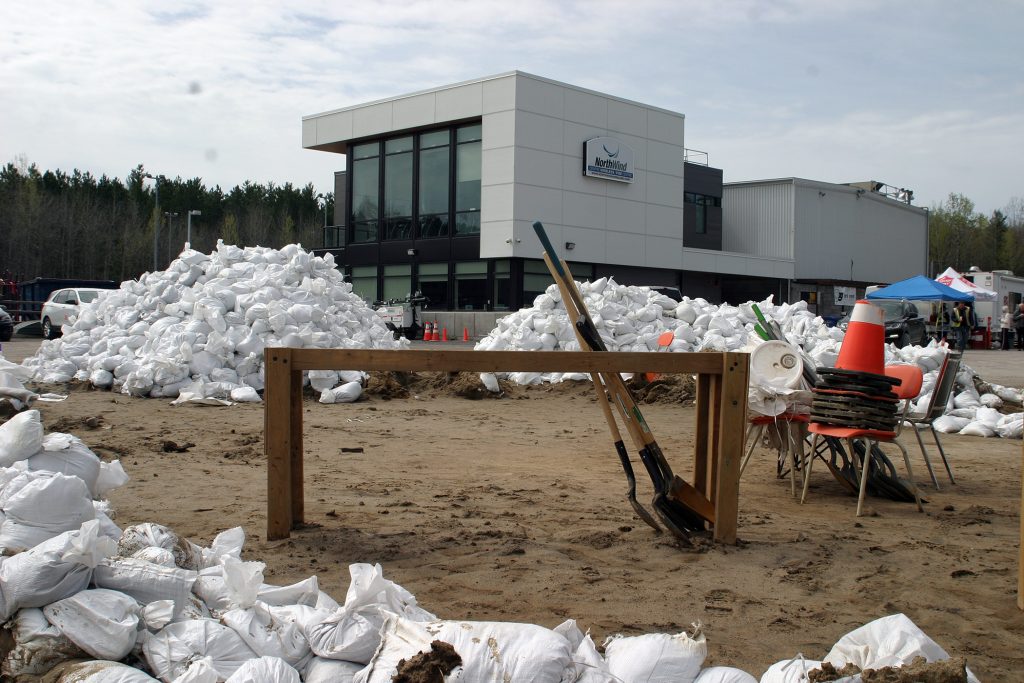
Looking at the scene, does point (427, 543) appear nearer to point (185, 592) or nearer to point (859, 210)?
point (185, 592)

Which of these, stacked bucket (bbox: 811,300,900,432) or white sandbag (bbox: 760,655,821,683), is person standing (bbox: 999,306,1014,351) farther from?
white sandbag (bbox: 760,655,821,683)

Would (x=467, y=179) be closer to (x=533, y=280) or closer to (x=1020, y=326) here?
(x=533, y=280)

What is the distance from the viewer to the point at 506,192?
29.5 m

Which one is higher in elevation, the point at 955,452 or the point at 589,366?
the point at 589,366

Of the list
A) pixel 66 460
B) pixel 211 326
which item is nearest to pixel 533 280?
pixel 211 326

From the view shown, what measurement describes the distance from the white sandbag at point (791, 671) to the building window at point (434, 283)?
95.2 ft

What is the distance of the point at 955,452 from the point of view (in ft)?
28.6

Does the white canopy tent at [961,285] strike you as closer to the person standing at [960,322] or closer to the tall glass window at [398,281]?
the person standing at [960,322]

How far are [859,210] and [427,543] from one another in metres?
43.8

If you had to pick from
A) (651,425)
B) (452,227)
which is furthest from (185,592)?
(452,227)

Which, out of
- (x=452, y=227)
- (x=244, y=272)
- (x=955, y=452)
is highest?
(x=452, y=227)

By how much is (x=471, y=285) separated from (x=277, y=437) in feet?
86.8

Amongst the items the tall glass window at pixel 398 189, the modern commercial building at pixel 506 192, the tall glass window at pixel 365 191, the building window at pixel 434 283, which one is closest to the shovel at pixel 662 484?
the modern commercial building at pixel 506 192

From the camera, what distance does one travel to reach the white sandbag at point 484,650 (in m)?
2.69
